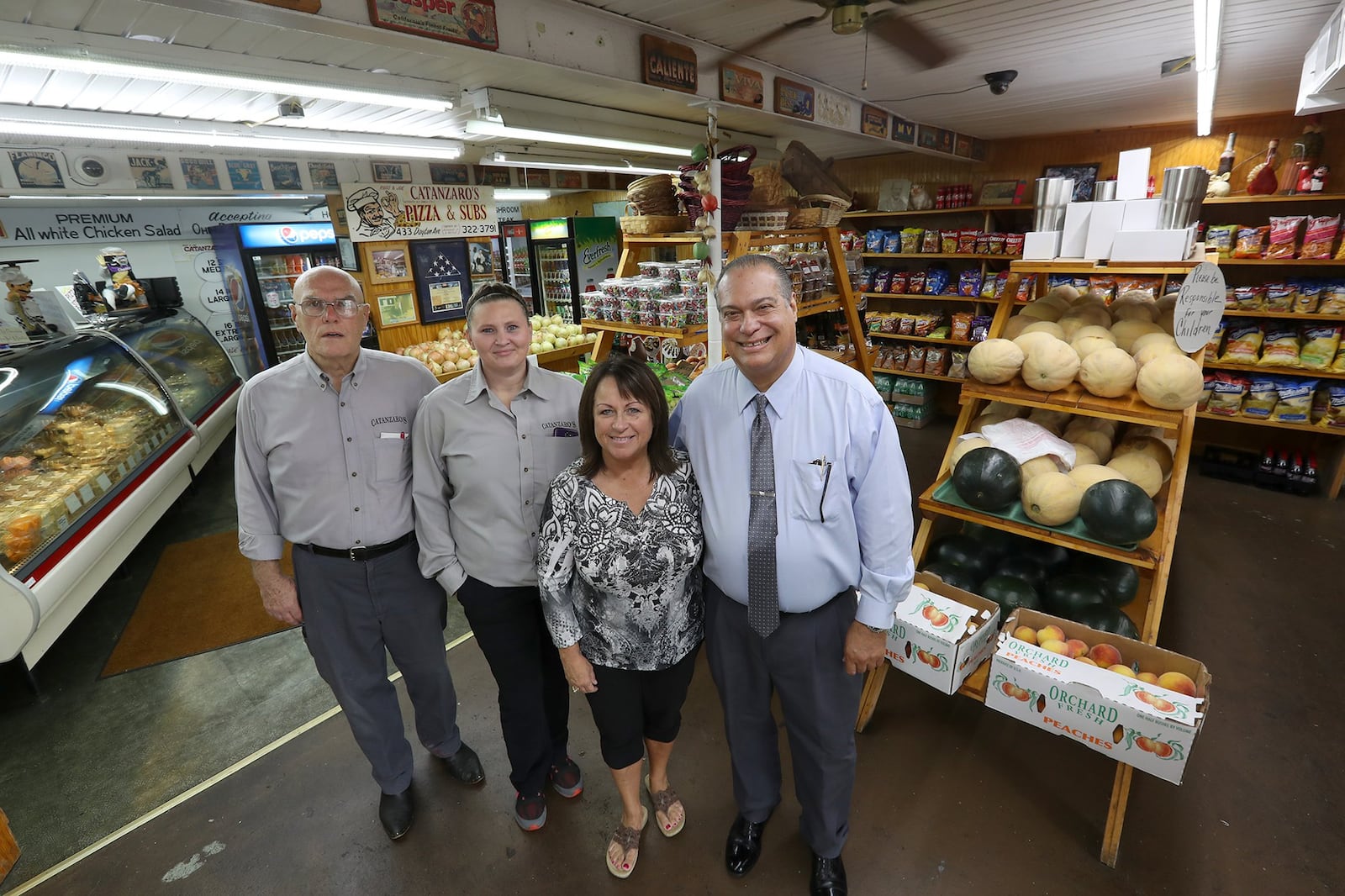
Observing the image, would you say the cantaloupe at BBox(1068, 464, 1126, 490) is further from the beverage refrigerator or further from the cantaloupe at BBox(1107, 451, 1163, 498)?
the beverage refrigerator

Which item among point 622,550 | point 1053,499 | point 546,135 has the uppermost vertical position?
point 546,135

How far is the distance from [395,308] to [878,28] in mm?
4744

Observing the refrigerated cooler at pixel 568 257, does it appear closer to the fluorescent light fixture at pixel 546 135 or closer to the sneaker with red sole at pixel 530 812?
the fluorescent light fixture at pixel 546 135

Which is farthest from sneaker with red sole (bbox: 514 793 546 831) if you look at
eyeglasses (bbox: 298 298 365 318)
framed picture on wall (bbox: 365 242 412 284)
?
Result: framed picture on wall (bbox: 365 242 412 284)

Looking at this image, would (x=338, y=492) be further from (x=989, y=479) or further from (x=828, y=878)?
(x=989, y=479)

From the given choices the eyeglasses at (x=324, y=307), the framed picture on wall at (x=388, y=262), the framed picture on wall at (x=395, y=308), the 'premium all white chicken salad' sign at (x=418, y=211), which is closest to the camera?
the eyeglasses at (x=324, y=307)

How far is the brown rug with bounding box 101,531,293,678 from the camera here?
3.53 metres

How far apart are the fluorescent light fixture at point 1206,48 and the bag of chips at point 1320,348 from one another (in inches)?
78.6

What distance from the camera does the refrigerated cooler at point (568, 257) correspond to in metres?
9.70

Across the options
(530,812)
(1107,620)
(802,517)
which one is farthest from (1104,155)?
(530,812)

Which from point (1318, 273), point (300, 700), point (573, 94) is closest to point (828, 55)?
point (573, 94)

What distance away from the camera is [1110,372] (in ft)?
7.68

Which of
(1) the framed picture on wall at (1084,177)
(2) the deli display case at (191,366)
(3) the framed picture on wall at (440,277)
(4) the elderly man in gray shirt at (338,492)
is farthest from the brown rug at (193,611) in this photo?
(1) the framed picture on wall at (1084,177)

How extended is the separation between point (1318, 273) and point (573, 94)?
20.5 ft
